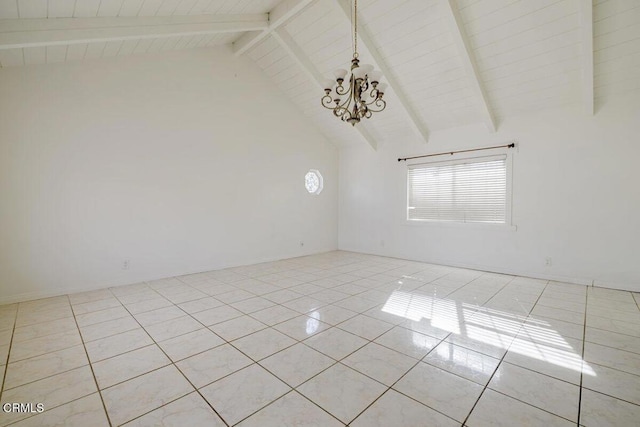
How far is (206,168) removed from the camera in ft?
14.8

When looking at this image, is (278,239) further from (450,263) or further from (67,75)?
(67,75)

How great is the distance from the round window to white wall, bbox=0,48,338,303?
0.41 metres

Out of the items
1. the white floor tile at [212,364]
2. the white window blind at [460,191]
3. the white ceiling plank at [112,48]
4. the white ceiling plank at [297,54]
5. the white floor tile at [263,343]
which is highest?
the white ceiling plank at [297,54]

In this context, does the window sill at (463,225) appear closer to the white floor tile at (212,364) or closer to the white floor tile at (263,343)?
the white floor tile at (263,343)

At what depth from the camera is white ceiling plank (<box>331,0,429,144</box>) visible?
11.6ft

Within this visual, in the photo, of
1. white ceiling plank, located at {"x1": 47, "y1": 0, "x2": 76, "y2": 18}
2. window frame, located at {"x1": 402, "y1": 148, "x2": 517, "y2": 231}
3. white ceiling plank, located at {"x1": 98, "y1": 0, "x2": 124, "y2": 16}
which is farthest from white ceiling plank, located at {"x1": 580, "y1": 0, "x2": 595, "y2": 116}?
white ceiling plank, located at {"x1": 47, "y1": 0, "x2": 76, "y2": 18}

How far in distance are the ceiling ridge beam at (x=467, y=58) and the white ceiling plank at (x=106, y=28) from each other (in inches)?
98.6

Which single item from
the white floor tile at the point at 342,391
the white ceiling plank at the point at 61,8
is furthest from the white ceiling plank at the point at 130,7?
the white floor tile at the point at 342,391

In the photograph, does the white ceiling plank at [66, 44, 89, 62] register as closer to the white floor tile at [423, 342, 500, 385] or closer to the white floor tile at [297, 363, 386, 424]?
the white floor tile at [297, 363, 386, 424]

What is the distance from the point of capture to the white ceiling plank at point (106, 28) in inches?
95.8

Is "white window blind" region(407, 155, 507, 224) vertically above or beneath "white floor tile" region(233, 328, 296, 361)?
above

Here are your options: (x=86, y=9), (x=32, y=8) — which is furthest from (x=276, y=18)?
(x=32, y=8)

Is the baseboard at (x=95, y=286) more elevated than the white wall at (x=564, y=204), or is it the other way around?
the white wall at (x=564, y=204)

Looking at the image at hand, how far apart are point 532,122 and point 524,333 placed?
3.26 m
